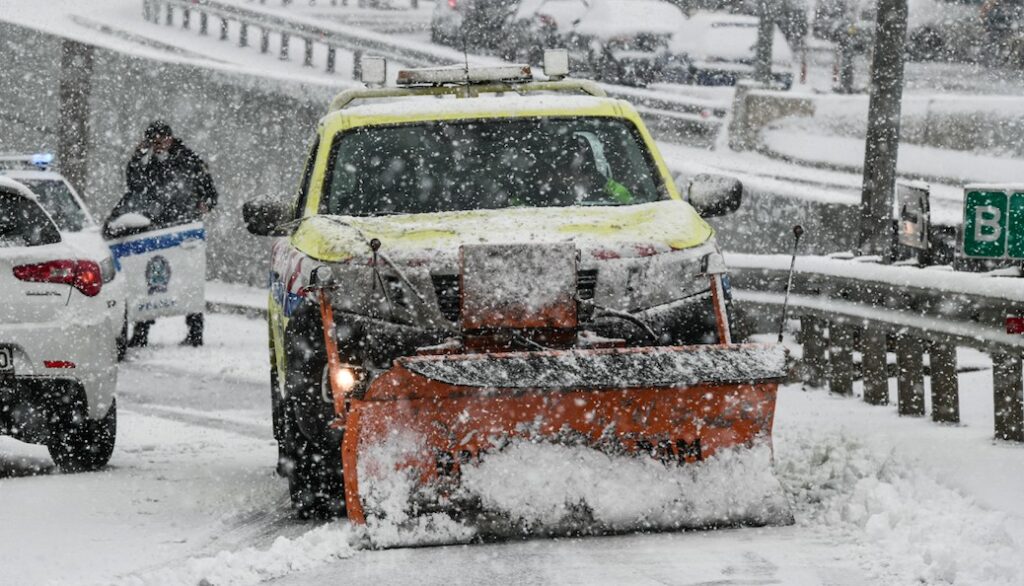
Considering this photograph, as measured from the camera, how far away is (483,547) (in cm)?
803

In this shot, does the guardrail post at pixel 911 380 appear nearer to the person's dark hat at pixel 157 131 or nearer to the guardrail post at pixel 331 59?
the person's dark hat at pixel 157 131

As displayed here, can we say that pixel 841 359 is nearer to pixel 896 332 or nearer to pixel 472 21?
pixel 896 332

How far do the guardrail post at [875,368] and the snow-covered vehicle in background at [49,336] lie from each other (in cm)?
422

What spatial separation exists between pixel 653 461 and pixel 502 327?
2.52 ft

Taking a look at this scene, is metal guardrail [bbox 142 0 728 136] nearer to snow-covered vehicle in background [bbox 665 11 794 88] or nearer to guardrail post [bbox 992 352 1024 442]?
snow-covered vehicle in background [bbox 665 11 794 88]

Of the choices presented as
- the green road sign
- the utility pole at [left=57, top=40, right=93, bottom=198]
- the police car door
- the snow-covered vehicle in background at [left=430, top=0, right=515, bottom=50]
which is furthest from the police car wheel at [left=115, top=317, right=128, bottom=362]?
the snow-covered vehicle in background at [left=430, top=0, right=515, bottom=50]

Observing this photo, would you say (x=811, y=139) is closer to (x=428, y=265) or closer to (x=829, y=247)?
(x=829, y=247)

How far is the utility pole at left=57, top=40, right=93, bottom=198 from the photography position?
26.2 meters

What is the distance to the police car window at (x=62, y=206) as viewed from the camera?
459 inches

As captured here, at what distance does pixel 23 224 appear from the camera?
409 inches

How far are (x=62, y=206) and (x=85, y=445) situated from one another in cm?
171

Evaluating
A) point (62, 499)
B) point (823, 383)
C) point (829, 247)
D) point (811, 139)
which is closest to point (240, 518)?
point (62, 499)

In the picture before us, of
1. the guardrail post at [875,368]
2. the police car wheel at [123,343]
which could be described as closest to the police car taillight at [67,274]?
the guardrail post at [875,368]

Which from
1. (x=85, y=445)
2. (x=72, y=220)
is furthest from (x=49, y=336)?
(x=72, y=220)
